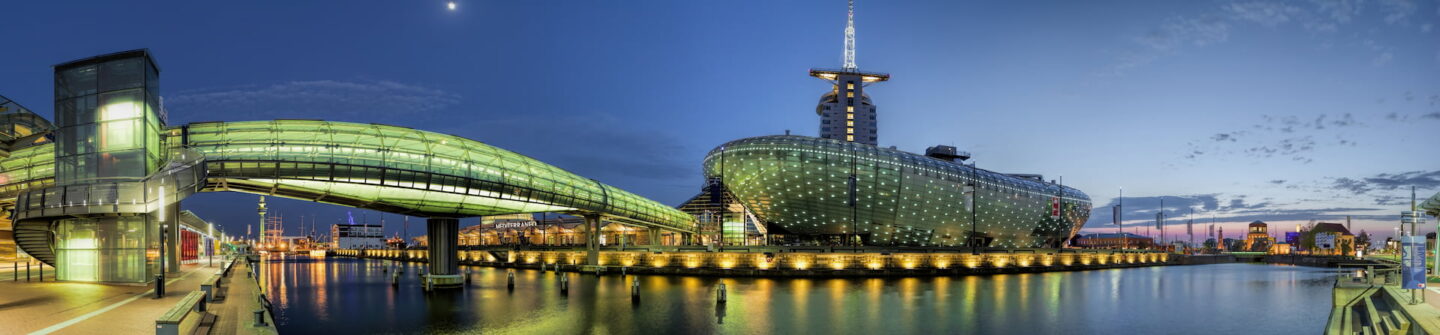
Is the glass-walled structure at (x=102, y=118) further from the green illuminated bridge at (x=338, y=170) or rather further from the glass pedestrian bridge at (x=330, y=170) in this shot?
the green illuminated bridge at (x=338, y=170)

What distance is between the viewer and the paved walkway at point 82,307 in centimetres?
1588

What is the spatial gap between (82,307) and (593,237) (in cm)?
4823

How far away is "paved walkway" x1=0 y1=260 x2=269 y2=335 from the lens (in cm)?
1588

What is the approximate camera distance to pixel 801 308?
38.9m

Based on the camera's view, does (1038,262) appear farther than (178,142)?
Yes

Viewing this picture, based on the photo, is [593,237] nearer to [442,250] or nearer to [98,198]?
[442,250]

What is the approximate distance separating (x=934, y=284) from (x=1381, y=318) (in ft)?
111

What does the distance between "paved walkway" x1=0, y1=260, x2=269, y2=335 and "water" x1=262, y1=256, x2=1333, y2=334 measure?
7.51 m

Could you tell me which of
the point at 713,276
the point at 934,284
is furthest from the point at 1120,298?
the point at 713,276

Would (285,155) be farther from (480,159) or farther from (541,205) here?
(541,205)

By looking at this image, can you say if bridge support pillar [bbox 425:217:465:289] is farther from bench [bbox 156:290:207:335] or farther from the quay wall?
bench [bbox 156:290:207:335]

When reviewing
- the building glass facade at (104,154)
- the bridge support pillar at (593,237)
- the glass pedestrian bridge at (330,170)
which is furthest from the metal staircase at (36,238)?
the bridge support pillar at (593,237)

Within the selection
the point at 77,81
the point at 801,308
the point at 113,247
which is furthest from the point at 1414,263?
the point at 77,81

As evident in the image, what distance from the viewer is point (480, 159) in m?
42.1
